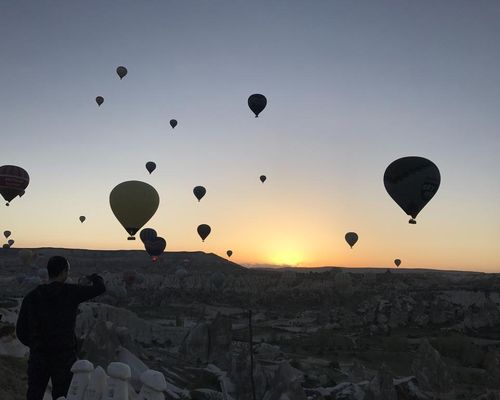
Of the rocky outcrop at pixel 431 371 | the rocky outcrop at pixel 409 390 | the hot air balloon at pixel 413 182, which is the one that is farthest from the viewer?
the hot air balloon at pixel 413 182

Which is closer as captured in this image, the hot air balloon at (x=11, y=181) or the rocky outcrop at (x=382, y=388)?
the rocky outcrop at (x=382, y=388)

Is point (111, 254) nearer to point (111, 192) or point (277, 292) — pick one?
point (277, 292)

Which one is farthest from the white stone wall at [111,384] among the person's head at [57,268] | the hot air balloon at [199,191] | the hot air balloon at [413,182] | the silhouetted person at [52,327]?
the hot air balloon at [199,191]

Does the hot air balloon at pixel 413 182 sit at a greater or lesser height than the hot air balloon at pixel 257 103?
lesser

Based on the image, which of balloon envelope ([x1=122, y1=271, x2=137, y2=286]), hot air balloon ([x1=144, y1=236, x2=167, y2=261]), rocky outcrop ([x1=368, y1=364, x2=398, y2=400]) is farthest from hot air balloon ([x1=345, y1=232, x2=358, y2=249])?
balloon envelope ([x1=122, y1=271, x2=137, y2=286])

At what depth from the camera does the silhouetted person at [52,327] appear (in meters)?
4.99

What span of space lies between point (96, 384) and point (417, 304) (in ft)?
178

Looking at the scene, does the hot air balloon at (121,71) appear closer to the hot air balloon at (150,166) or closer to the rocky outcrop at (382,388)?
the hot air balloon at (150,166)

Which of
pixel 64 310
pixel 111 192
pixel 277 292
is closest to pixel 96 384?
pixel 64 310

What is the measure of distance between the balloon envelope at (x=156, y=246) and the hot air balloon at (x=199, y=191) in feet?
23.4

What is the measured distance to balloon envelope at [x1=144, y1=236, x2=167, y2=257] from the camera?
5503 centimetres

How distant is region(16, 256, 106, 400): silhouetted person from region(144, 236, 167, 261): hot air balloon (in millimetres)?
50405

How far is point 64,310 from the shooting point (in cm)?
504

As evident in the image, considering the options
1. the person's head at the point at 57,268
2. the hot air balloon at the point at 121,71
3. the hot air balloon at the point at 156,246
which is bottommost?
the person's head at the point at 57,268
